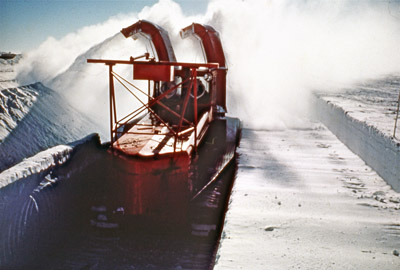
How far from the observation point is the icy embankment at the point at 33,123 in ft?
36.4

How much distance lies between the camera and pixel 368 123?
8.45 m

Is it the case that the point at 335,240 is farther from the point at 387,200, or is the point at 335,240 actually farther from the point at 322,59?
the point at 322,59

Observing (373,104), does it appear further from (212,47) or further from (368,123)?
(212,47)

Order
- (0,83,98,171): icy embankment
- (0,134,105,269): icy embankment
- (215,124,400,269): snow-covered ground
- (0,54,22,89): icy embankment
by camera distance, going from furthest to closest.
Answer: (0,54,22,89): icy embankment, (0,83,98,171): icy embankment, (0,134,105,269): icy embankment, (215,124,400,269): snow-covered ground

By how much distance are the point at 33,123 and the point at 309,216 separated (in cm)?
1107

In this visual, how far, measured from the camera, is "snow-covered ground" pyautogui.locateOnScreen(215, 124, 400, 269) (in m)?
3.86

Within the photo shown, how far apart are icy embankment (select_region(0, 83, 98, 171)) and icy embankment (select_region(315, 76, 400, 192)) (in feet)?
30.5

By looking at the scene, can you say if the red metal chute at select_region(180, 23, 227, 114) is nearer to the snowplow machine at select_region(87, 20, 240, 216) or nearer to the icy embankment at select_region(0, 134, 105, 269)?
the snowplow machine at select_region(87, 20, 240, 216)

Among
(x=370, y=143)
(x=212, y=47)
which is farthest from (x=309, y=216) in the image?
(x=212, y=47)

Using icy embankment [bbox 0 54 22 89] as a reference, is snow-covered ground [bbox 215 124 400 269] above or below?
below

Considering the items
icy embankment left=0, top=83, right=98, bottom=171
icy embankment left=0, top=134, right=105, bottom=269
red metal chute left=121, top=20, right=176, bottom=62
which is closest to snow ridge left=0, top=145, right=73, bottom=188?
icy embankment left=0, top=134, right=105, bottom=269

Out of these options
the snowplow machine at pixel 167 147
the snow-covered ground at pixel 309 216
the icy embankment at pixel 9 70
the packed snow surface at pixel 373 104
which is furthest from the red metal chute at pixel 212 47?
the icy embankment at pixel 9 70

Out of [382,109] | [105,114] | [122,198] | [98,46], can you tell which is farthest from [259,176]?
[98,46]

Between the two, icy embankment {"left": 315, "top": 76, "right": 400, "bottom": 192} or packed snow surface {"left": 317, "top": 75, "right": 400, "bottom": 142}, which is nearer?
icy embankment {"left": 315, "top": 76, "right": 400, "bottom": 192}
